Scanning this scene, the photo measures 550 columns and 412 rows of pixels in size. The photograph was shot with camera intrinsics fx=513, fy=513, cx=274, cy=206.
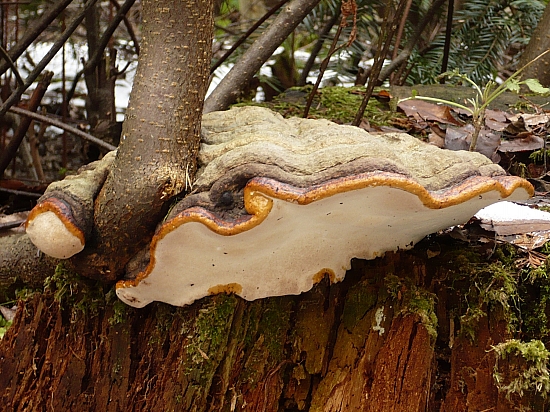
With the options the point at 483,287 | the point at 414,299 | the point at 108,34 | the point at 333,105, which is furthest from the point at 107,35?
the point at 483,287

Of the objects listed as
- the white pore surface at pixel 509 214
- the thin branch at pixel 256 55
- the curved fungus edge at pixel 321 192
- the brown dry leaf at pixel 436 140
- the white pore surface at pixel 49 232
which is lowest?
the brown dry leaf at pixel 436 140

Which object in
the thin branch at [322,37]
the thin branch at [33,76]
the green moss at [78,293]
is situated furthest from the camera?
the thin branch at [322,37]

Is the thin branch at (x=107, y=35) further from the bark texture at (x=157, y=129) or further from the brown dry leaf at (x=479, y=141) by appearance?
the brown dry leaf at (x=479, y=141)

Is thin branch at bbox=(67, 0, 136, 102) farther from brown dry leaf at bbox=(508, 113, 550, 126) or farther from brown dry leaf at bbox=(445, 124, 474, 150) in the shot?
brown dry leaf at bbox=(508, 113, 550, 126)

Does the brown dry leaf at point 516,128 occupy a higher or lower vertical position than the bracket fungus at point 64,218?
lower

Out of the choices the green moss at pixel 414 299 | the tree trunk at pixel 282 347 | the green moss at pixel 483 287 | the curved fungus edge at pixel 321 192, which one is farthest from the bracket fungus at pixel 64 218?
the green moss at pixel 483 287

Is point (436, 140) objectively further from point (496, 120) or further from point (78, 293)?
point (78, 293)

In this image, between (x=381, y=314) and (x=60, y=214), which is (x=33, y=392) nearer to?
(x=60, y=214)

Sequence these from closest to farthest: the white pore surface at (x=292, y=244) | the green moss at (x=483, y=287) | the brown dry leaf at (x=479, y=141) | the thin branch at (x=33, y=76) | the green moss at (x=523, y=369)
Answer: the white pore surface at (x=292, y=244) < the green moss at (x=523, y=369) < the green moss at (x=483, y=287) < the brown dry leaf at (x=479, y=141) < the thin branch at (x=33, y=76)
